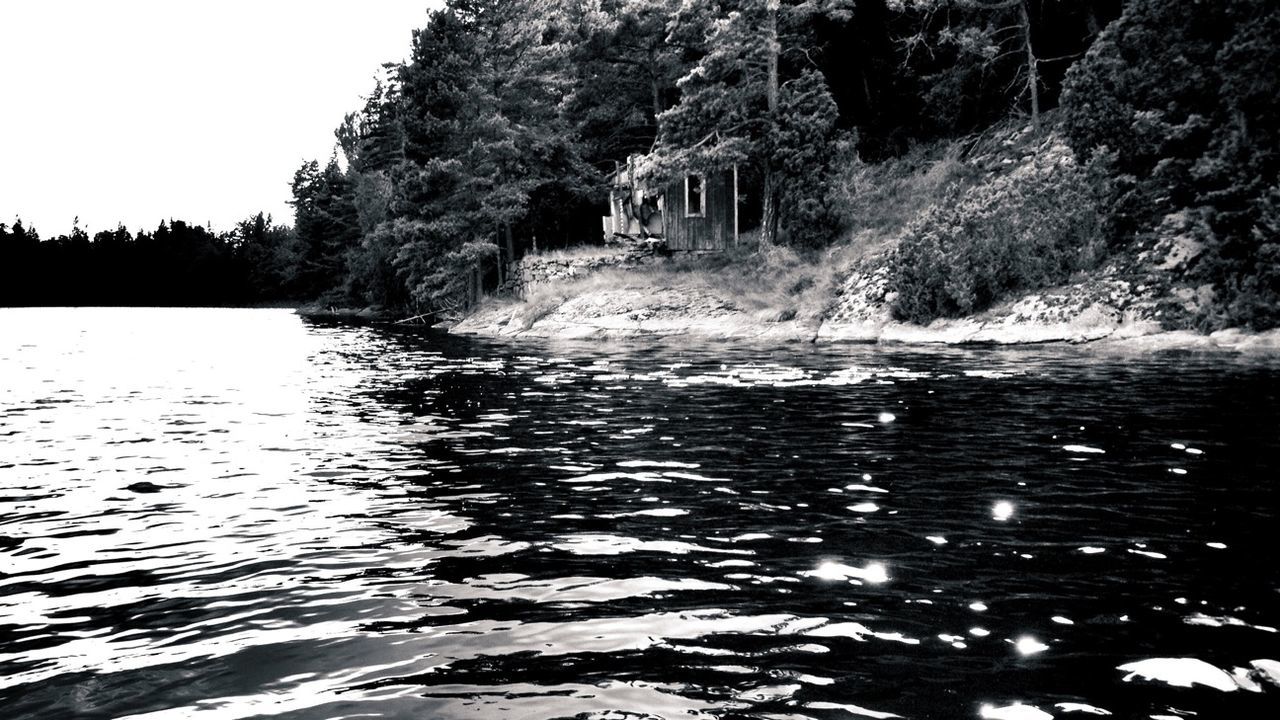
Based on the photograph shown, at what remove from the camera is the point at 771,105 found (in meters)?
36.5

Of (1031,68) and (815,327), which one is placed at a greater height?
(1031,68)

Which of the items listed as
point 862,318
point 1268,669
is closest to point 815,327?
point 862,318

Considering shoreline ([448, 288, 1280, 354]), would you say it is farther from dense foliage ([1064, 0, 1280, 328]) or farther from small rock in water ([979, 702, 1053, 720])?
small rock in water ([979, 702, 1053, 720])

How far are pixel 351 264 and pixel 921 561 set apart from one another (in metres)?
75.5

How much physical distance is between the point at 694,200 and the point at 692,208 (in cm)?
43

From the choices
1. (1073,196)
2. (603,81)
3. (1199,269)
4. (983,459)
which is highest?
(603,81)

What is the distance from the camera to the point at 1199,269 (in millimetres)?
21609

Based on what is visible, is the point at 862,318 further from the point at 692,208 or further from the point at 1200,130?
the point at 692,208

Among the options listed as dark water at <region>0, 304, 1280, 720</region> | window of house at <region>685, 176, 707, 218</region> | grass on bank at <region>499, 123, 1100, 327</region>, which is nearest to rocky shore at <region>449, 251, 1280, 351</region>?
grass on bank at <region>499, 123, 1100, 327</region>

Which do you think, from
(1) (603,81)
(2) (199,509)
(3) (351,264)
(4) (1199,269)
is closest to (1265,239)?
(4) (1199,269)

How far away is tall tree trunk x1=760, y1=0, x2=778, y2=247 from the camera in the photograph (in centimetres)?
3597

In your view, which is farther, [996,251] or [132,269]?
[132,269]

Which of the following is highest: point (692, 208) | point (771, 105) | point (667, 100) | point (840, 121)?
point (667, 100)

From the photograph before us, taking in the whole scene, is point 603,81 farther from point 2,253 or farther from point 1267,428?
point 2,253
